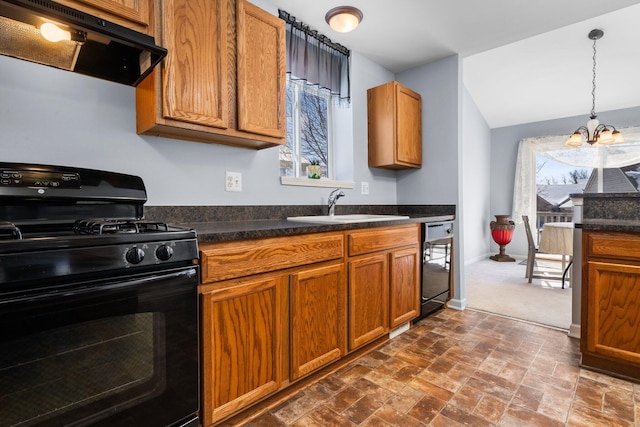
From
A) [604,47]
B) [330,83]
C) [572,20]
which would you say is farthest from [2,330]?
[604,47]

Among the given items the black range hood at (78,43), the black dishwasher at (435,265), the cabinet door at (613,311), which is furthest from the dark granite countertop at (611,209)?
the black range hood at (78,43)

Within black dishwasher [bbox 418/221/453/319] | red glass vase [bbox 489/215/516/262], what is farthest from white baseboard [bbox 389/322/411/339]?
red glass vase [bbox 489/215/516/262]

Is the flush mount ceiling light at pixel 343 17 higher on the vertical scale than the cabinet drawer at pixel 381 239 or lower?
higher

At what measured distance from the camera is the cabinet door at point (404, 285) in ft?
7.55

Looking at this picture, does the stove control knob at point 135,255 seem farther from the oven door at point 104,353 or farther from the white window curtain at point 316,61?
the white window curtain at point 316,61

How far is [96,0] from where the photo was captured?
128 cm

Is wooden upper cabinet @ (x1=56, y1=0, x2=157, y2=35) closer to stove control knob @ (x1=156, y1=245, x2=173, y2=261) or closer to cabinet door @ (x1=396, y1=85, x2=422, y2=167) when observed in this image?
stove control knob @ (x1=156, y1=245, x2=173, y2=261)

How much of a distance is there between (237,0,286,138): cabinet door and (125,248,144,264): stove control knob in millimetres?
940

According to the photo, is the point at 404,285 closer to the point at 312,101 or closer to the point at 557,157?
the point at 312,101

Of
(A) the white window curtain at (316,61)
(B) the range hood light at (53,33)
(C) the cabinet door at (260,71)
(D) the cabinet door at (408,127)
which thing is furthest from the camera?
(D) the cabinet door at (408,127)

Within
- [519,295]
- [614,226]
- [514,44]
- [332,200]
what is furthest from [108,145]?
[514,44]

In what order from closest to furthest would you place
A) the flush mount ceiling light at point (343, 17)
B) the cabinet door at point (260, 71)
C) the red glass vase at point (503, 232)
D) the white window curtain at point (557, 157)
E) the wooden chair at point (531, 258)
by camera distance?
the cabinet door at point (260, 71)
the flush mount ceiling light at point (343, 17)
the wooden chair at point (531, 258)
the white window curtain at point (557, 157)
the red glass vase at point (503, 232)

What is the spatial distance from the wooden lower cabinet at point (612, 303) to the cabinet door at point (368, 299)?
3.81 feet

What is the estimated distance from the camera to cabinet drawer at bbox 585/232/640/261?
1.75 m
